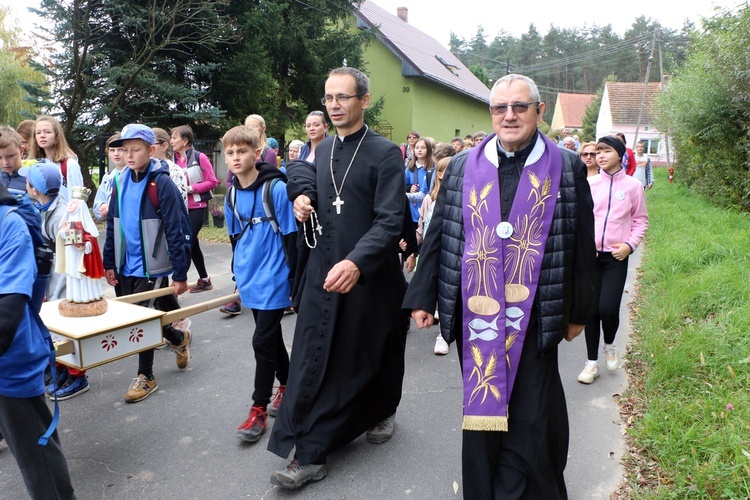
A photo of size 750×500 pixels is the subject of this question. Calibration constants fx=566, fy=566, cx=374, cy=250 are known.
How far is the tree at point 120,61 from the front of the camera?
12086mm

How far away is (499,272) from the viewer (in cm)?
257

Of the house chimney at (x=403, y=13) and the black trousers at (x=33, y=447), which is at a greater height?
the house chimney at (x=403, y=13)

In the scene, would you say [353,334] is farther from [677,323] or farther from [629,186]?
[677,323]

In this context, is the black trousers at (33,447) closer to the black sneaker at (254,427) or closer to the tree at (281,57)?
the black sneaker at (254,427)

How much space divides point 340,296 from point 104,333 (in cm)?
135

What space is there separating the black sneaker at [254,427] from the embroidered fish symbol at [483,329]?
6.01ft

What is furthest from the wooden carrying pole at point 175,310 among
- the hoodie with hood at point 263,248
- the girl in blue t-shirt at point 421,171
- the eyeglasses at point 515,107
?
the girl in blue t-shirt at point 421,171

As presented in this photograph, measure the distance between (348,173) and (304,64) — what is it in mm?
14952

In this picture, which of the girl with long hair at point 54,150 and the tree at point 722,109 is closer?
the girl with long hair at point 54,150

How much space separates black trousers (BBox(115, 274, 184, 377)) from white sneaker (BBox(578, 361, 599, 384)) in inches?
138

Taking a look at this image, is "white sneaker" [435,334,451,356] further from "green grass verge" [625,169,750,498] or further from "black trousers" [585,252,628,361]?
"green grass verge" [625,169,750,498]

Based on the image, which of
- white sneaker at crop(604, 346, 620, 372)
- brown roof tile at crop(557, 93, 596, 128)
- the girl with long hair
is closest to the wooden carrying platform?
the girl with long hair

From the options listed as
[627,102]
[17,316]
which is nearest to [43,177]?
[17,316]

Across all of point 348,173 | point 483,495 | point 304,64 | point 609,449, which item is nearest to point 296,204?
point 348,173
